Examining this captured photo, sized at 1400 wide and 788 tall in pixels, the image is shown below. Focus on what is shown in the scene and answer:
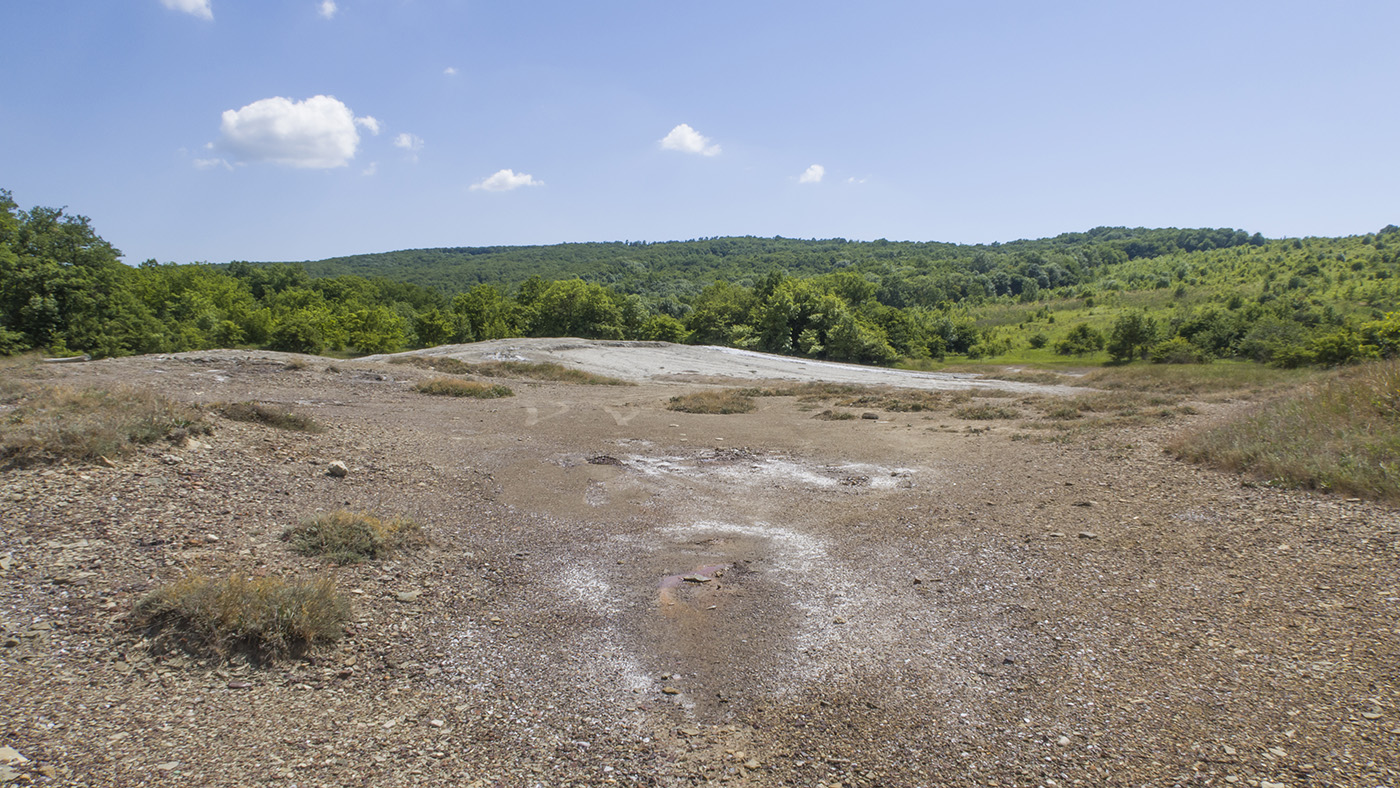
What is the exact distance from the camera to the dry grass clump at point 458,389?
2291 cm

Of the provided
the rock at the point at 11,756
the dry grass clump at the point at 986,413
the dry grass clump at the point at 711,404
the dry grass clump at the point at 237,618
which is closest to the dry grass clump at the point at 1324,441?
the dry grass clump at the point at 986,413

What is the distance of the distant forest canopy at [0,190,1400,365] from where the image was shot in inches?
1379

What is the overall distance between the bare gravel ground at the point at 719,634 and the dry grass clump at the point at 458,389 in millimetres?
11450

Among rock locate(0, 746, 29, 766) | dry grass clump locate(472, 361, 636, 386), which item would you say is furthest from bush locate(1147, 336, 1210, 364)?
rock locate(0, 746, 29, 766)

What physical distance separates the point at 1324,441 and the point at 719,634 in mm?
10098

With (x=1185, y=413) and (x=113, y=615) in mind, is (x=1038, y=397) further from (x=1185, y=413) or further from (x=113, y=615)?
(x=113, y=615)

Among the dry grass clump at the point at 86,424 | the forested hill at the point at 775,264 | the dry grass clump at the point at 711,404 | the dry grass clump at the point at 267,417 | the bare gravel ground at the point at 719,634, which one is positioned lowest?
the dry grass clump at the point at 711,404

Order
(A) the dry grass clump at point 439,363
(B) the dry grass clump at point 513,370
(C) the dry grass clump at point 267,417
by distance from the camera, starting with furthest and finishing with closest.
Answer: (B) the dry grass clump at point 513,370
(A) the dry grass clump at point 439,363
(C) the dry grass clump at point 267,417

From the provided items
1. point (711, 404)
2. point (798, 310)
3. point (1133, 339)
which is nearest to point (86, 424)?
point (711, 404)

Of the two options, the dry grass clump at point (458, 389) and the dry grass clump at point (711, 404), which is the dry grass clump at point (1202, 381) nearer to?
the dry grass clump at point (711, 404)

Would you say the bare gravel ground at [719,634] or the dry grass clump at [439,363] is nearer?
the bare gravel ground at [719,634]

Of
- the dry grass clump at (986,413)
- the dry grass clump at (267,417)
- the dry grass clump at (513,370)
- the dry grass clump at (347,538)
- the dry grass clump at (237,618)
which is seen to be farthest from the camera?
the dry grass clump at (513,370)

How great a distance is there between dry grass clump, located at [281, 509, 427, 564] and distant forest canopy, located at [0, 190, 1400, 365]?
3425 cm

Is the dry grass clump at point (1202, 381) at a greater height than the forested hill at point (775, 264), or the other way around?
the forested hill at point (775, 264)
